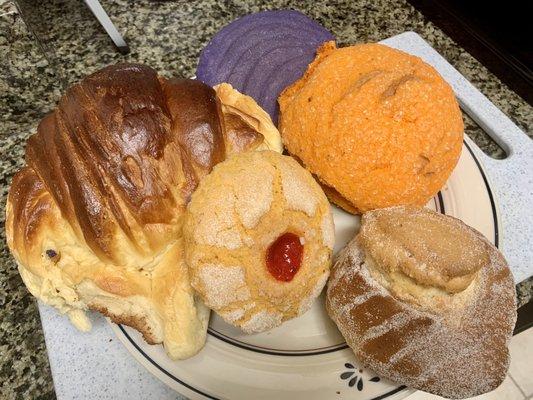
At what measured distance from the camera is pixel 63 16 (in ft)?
4.58

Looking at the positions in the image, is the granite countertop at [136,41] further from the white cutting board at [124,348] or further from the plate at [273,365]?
the plate at [273,365]

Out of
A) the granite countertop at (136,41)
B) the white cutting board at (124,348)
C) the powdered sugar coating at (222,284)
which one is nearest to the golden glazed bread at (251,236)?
the powdered sugar coating at (222,284)

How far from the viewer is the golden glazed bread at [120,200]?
2.10 feet

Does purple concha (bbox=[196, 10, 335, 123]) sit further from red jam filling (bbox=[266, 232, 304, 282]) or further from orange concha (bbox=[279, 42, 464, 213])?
red jam filling (bbox=[266, 232, 304, 282])

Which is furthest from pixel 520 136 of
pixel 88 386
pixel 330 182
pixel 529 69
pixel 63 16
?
pixel 63 16

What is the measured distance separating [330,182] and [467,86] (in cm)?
50

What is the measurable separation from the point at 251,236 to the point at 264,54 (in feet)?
1.70

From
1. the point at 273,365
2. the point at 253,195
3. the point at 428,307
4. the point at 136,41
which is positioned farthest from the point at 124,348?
the point at 136,41

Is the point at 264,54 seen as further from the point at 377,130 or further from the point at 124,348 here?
the point at 124,348

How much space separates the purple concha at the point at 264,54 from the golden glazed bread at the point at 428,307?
0.39 metres

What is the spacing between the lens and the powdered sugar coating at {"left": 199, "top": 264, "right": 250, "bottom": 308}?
62cm

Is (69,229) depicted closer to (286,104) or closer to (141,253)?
(141,253)

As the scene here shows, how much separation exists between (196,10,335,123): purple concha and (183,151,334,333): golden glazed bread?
12.5 inches

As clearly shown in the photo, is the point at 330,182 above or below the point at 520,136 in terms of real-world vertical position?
above
